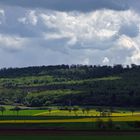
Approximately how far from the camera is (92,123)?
450ft

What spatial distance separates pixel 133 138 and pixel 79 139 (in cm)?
903

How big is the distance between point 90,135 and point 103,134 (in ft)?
10.7

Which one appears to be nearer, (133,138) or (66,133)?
(133,138)

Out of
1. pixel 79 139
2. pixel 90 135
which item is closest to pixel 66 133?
pixel 90 135

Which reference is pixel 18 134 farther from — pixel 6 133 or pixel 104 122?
pixel 104 122

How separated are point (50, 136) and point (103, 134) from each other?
1119 centimetres

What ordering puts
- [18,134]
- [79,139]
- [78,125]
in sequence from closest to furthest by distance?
[79,139]
[18,134]
[78,125]

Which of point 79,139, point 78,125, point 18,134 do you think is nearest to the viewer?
point 79,139

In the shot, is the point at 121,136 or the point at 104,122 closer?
the point at 121,136

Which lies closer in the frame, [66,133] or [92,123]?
[66,133]

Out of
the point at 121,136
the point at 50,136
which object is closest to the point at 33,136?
the point at 50,136

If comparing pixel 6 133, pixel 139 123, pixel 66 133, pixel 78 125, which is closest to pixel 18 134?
pixel 6 133

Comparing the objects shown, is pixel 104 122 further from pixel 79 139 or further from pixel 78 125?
pixel 79 139

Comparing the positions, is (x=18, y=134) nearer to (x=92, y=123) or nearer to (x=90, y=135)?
(x=90, y=135)
